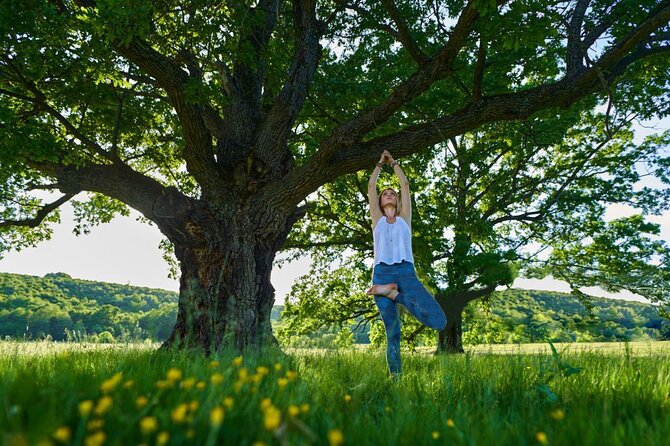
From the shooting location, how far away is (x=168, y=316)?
3.78 metres

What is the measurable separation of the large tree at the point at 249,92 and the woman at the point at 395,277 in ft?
5.94

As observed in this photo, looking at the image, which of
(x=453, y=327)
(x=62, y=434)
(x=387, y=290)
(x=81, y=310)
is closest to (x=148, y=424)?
(x=62, y=434)

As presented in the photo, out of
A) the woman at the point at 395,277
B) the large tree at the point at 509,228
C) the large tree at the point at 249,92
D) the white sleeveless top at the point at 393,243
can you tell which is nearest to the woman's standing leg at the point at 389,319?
the woman at the point at 395,277

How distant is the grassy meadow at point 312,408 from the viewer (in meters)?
1.55

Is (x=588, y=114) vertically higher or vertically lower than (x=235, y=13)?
higher

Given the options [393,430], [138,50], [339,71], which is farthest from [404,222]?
[339,71]

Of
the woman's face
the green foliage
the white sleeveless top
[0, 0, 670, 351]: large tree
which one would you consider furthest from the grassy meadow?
[0, 0, 670, 351]: large tree

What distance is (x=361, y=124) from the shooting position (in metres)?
7.39

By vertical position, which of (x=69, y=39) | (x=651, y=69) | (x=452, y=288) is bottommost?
(x=452, y=288)

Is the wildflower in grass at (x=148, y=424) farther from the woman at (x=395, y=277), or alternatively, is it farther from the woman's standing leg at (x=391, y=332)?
the woman at (x=395, y=277)

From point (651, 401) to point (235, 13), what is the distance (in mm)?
7003

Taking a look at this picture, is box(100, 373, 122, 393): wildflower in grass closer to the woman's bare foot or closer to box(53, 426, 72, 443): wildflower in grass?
box(53, 426, 72, 443): wildflower in grass

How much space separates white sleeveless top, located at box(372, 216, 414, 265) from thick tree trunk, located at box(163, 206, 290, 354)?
327 cm

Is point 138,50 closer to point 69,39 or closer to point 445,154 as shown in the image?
point 69,39
